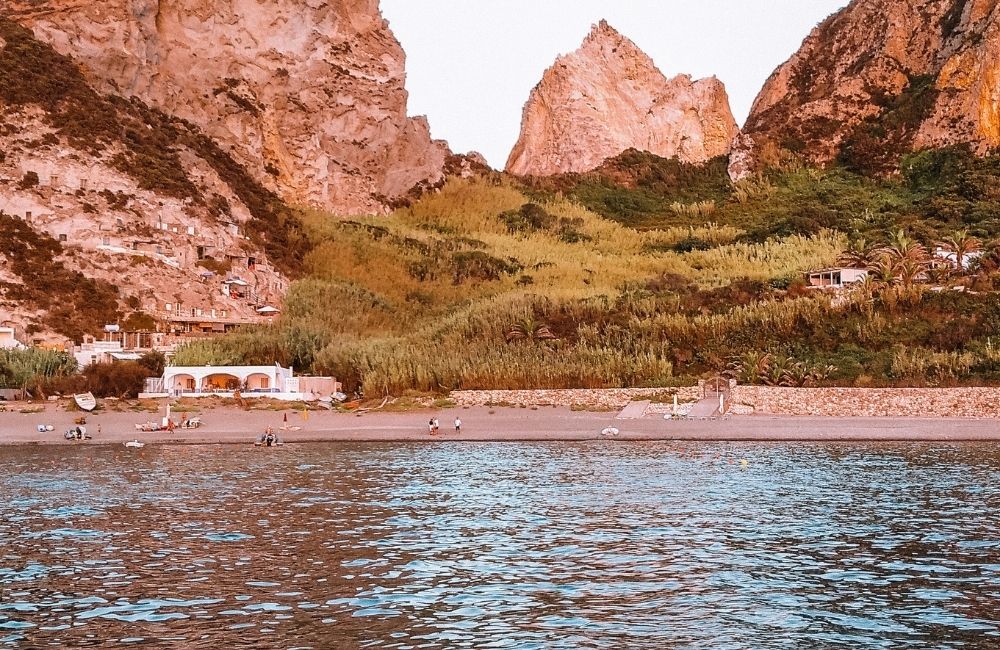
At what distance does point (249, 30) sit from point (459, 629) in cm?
8226

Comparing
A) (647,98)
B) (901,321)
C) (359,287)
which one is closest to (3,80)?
(359,287)

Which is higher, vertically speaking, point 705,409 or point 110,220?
point 110,220

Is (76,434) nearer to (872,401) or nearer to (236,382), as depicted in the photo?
(236,382)

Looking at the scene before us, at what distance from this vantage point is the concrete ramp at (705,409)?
102 feet

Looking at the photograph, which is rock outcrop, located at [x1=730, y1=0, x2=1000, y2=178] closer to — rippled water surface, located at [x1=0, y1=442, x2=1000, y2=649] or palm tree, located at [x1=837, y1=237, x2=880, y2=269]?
palm tree, located at [x1=837, y1=237, x2=880, y2=269]

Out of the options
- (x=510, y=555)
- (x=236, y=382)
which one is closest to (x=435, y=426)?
(x=236, y=382)

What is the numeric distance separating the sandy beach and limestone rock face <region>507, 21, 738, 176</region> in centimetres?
10494

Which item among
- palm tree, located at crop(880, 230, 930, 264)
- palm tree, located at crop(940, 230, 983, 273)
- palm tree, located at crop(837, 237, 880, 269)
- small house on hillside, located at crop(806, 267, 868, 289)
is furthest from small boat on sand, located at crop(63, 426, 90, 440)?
palm tree, located at crop(940, 230, 983, 273)

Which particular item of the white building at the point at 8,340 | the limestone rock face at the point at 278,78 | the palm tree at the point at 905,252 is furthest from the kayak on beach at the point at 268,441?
the limestone rock face at the point at 278,78

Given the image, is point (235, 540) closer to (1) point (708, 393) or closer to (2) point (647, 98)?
(1) point (708, 393)

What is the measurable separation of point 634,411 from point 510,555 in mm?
20016

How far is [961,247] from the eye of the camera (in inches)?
2025

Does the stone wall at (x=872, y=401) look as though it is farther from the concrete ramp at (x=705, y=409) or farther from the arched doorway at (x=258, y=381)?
the arched doorway at (x=258, y=381)

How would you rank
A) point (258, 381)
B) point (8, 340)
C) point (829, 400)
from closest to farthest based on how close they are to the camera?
1. point (829, 400)
2. point (258, 381)
3. point (8, 340)
